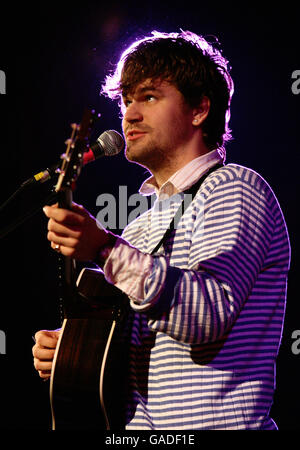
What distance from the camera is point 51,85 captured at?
377 centimetres

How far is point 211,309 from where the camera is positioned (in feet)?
4.41

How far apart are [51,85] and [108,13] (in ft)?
2.31

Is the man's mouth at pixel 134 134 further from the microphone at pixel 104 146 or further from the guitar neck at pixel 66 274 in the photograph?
the guitar neck at pixel 66 274

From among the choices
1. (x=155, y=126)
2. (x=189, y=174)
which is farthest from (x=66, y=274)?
(x=155, y=126)

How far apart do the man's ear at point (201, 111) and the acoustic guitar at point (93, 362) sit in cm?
90

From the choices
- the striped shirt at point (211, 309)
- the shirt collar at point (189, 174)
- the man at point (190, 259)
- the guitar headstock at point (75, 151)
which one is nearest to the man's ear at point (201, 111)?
the man at point (190, 259)

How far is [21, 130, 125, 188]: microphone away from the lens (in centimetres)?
185

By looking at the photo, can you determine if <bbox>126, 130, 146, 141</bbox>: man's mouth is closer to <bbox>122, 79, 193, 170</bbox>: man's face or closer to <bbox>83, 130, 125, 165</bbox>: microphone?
<bbox>122, 79, 193, 170</bbox>: man's face

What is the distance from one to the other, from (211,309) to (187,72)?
134 cm

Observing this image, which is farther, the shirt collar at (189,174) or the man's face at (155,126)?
the man's face at (155,126)

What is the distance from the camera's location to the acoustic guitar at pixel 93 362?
5.79 ft

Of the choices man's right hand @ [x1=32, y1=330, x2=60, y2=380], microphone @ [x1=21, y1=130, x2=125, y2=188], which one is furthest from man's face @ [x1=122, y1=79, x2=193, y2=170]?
man's right hand @ [x1=32, y1=330, x2=60, y2=380]
